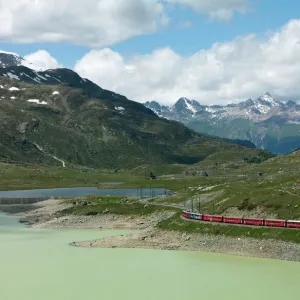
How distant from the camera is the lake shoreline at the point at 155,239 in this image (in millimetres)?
83312

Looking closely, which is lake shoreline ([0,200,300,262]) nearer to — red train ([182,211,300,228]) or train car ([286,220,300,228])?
train car ([286,220,300,228])

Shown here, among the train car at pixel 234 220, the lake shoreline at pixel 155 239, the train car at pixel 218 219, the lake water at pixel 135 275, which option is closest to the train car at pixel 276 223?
the lake shoreline at pixel 155 239

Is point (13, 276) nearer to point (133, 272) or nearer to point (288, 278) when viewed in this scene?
point (133, 272)

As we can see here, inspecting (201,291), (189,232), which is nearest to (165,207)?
(189,232)

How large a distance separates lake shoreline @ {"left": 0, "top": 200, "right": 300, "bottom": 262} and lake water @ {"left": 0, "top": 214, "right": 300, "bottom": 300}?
9.78 feet

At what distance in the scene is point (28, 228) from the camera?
12675cm

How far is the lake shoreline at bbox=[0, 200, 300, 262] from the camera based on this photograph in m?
83.3

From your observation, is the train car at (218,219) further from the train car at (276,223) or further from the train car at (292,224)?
the train car at (292,224)

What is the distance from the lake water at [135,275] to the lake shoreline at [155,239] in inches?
117

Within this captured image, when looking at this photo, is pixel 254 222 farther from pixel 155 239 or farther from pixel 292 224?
pixel 155 239

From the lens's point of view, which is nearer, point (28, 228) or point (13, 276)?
point (13, 276)

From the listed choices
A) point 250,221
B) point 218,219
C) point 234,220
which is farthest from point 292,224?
point 218,219

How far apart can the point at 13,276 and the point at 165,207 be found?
2774 inches

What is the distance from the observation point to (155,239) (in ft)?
333
